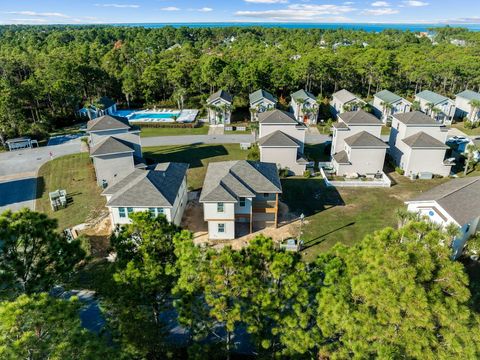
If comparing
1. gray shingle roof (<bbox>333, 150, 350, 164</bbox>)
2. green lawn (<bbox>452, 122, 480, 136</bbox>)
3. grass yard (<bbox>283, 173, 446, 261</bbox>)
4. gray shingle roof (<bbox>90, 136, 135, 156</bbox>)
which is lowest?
grass yard (<bbox>283, 173, 446, 261</bbox>)

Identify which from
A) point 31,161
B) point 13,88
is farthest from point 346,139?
point 13,88

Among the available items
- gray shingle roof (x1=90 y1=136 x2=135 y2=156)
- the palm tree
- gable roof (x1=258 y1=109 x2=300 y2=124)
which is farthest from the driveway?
the palm tree

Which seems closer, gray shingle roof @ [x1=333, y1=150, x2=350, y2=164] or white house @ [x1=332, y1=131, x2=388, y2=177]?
white house @ [x1=332, y1=131, x2=388, y2=177]

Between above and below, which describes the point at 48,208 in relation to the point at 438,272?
below

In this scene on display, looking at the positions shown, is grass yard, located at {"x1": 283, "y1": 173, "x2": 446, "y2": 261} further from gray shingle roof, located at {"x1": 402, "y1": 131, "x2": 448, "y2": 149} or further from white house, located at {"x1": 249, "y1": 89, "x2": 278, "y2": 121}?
white house, located at {"x1": 249, "y1": 89, "x2": 278, "y2": 121}

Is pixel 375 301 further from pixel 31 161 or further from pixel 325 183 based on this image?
pixel 31 161
